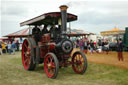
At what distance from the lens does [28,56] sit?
647 centimetres

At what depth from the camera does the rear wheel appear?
5953 mm

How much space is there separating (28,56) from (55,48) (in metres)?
1.60

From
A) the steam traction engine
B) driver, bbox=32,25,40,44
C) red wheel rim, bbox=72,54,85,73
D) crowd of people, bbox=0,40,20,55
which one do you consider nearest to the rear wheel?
the steam traction engine

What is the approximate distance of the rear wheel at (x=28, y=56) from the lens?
5.95 metres

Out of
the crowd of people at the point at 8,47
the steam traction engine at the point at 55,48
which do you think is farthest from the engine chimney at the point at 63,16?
the crowd of people at the point at 8,47

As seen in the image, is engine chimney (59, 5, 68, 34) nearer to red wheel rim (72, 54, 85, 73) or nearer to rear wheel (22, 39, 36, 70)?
red wheel rim (72, 54, 85, 73)

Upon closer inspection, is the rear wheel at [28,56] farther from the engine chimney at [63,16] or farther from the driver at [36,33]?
the engine chimney at [63,16]

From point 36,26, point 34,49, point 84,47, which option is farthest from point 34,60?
point 84,47

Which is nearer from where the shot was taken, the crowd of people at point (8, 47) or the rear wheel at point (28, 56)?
the rear wheel at point (28, 56)

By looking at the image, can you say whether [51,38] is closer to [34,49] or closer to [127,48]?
[34,49]

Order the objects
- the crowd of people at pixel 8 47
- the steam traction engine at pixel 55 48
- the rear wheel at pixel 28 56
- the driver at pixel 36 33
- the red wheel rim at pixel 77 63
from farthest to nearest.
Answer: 1. the crowd of people at pixel 8 47
2. the driver at pixel 36 33
3. the rear wheel at pixel 28 56
4. the red wheel rim at pixel 77 63
5. the steam traction engine at pixel 55 48

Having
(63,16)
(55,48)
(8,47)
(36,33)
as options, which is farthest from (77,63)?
(8,47)

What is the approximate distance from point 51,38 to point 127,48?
10495mm

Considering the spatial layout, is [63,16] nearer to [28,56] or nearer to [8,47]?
[28,56]
